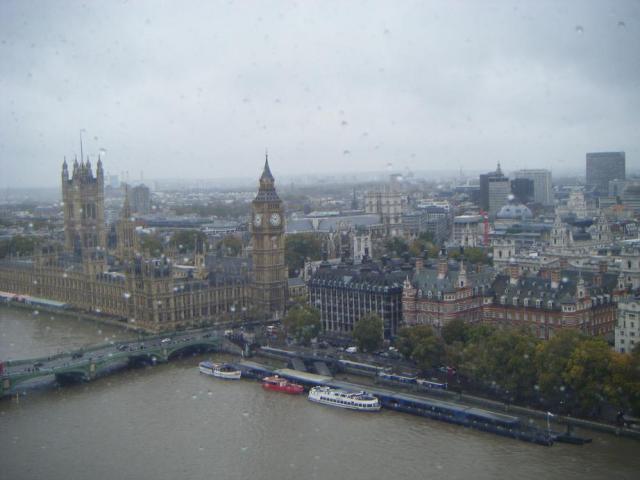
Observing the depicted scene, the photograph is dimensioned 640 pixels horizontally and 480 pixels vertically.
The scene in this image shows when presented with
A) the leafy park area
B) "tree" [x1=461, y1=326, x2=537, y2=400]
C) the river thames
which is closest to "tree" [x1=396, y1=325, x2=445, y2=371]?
the leafy park area

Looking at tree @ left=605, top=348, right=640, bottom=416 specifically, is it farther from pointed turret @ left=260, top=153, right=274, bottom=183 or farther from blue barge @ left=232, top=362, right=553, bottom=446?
pointed turret @ left=260, top=153, right=274, bottom=183

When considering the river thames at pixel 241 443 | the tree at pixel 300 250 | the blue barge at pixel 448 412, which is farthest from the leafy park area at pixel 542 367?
the tree at pixel 300 250

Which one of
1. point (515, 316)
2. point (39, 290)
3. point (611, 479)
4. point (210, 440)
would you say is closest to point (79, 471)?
point (210, 440)

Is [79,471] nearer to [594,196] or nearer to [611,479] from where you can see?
[611,479]

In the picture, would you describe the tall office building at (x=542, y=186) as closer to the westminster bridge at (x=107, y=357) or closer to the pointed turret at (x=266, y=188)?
the pointed turret at (x=266, y=188)

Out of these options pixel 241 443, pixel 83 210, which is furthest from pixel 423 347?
pixel 83 210
